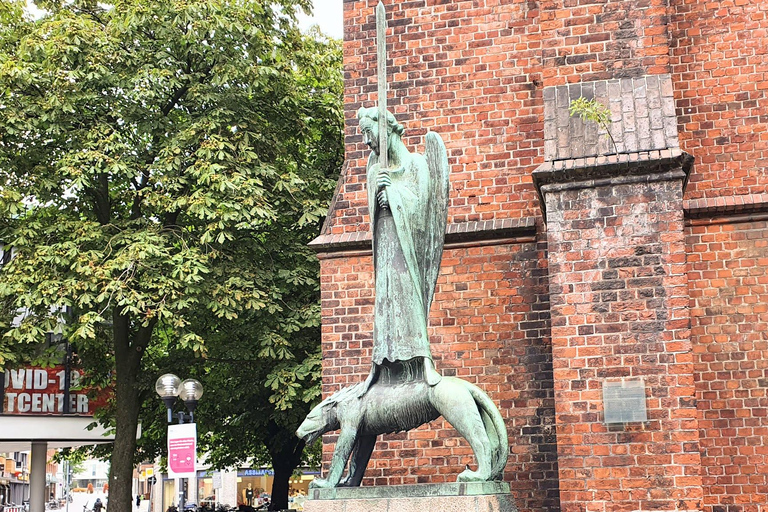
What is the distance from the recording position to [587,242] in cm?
890

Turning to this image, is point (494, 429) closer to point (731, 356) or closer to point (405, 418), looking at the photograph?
point (405, 418)

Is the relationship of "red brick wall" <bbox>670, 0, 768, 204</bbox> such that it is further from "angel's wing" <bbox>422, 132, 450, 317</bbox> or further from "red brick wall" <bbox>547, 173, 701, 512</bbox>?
"angel's wing" <bbox>422, 132, 450, 317</bbox>

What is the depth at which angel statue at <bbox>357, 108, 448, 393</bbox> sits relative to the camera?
6980 mm

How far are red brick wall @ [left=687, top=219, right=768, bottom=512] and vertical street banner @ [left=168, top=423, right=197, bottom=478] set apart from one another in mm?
5902

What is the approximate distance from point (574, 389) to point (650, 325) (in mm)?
831

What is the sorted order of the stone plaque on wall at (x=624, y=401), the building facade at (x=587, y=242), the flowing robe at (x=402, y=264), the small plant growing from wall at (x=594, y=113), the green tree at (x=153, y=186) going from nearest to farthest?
the flowing robe at (x=402, y=264), the stone plaque on wall at (x=624, y=401), the building facade at (x=587, y=242), the small plant growing from wall at (x=594, y=113), the green tree at (x=153, y=186)

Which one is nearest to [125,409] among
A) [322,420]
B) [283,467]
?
[283,467]

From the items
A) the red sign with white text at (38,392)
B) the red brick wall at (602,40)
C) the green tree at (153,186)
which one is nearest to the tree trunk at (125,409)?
the green tree at (153,186)

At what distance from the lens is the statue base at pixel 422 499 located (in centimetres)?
646

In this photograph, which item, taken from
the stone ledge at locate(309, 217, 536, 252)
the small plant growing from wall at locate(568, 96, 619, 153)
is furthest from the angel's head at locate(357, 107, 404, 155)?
the stone ledge at locate(309, 217, 536, 252)

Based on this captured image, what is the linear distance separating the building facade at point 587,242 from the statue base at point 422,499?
224cm

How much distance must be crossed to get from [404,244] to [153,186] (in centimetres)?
1041

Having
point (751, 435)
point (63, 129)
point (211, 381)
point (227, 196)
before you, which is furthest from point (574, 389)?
point (211, 381)

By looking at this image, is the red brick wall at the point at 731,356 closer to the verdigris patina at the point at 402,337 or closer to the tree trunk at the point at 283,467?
the verdigris patina at the point at 402,337
